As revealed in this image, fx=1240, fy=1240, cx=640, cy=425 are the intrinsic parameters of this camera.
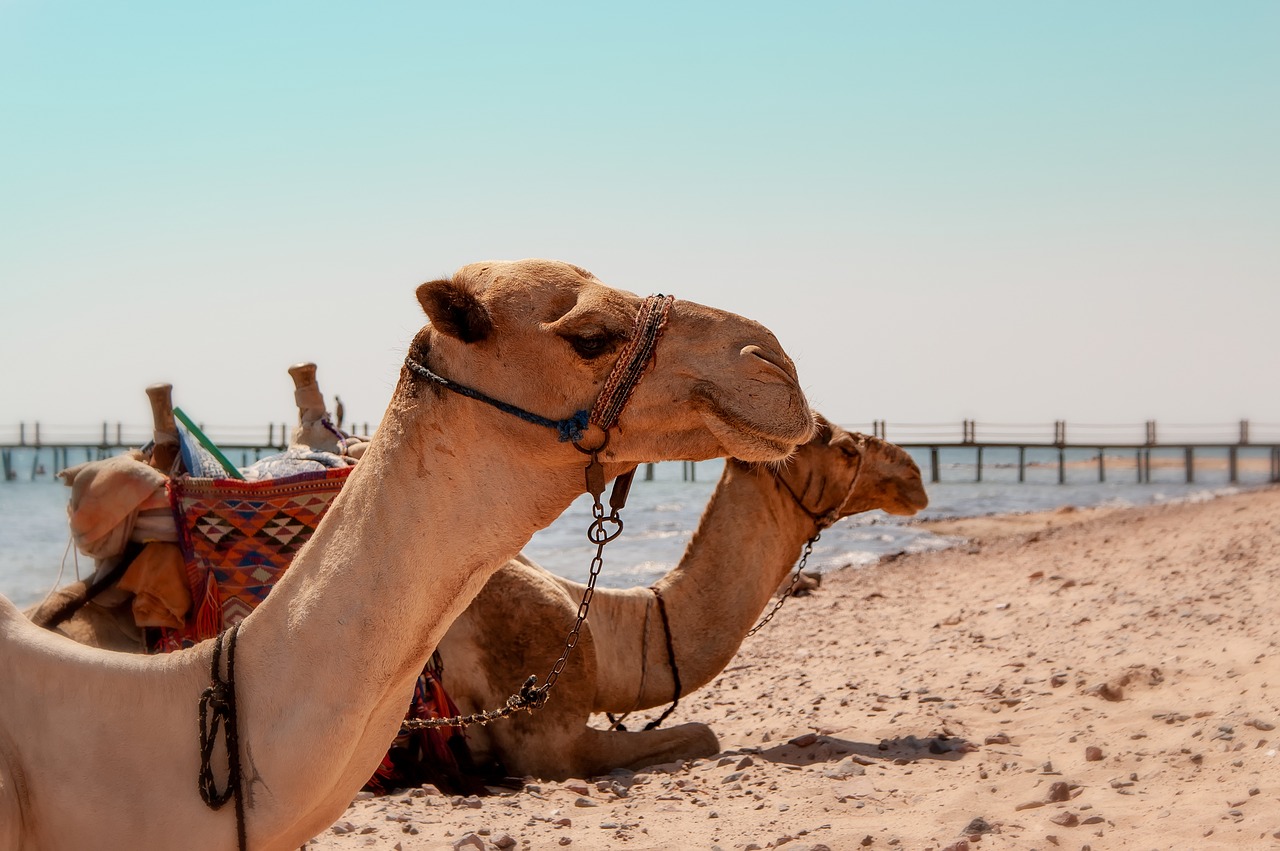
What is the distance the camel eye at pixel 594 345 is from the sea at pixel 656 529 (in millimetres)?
2524

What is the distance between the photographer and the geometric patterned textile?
4.40 m

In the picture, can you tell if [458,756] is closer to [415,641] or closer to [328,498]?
[328,498]

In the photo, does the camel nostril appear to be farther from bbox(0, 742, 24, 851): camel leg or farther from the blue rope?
bbox(0, 742, 24, 851): camel leg

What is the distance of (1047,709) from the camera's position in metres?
6.97

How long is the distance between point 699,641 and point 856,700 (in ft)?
5.13

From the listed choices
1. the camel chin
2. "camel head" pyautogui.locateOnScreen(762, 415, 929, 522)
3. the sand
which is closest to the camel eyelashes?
the camel chin

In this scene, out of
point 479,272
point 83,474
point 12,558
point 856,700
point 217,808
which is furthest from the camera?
point 12,558

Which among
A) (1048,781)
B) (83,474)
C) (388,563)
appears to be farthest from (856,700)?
(388,563)

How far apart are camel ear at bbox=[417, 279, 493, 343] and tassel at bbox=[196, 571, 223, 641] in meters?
2.18

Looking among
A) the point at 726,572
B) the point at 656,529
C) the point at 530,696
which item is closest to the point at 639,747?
the point at 726,572

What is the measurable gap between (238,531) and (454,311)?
207 cm

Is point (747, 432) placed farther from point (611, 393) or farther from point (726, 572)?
point (726, 572)

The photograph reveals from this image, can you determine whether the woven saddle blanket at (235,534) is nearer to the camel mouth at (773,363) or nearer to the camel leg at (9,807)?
the camel leg at (9,807)

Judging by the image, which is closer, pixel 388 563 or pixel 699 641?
pixel 388 563
